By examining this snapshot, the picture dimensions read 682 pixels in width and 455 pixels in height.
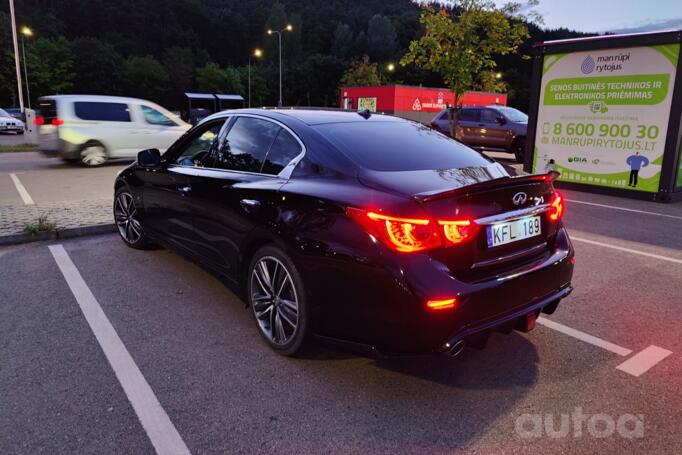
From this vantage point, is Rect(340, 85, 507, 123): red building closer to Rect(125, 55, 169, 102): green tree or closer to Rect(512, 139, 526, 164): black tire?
Rect(512, 139, 526, 164): black tire

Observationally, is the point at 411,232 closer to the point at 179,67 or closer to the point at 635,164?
the point at 635,164

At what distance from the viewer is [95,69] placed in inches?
3002

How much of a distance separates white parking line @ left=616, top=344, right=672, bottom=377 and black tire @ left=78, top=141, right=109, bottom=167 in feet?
42.0

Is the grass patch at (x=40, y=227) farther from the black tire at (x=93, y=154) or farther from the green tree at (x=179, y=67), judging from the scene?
the green tree at (x=179, y=67)

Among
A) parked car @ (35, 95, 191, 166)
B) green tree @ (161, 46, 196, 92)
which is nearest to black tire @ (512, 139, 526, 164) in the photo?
parked car @ (35, 95, 191, 166)

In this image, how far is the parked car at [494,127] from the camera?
51.1 feet

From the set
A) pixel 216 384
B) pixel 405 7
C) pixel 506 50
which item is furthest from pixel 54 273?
pixel 405 7

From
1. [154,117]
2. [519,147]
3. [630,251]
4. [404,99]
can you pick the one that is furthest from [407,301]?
[404,99]

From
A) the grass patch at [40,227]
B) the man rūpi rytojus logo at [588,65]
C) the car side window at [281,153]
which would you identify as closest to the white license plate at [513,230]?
the car side window at [281,153]

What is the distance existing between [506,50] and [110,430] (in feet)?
55.8

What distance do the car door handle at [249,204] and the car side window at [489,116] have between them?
14281 mm

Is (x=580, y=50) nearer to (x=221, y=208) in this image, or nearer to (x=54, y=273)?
(x=221, y=208)

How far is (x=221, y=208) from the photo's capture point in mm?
3705

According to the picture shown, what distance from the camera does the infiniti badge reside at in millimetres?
2906
